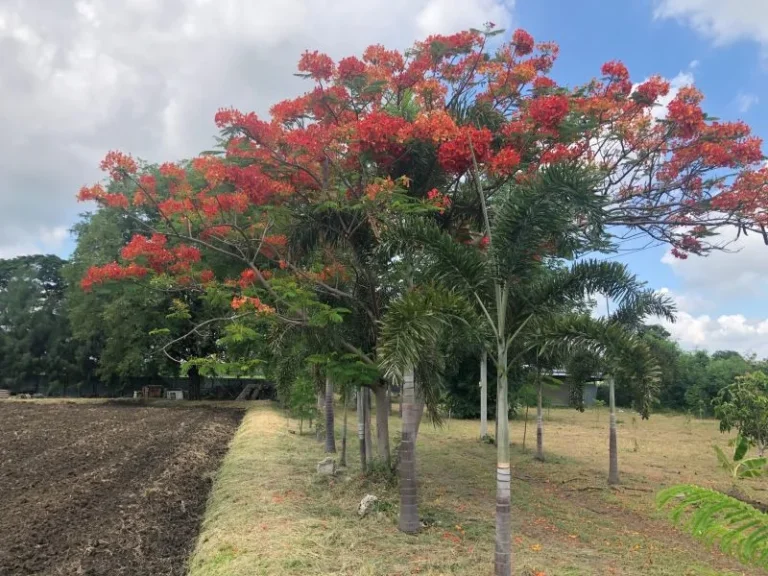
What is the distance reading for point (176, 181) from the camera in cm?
961

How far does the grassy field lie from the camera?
560 cm

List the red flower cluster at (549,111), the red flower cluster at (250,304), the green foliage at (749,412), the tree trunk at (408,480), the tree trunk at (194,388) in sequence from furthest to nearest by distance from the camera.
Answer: the tree trunk at (194,388)
the green foliage at (749,412)
the red flower cluster at (250,304)
the red flower cluster at (549,111)
the tree trunk at (408,480)

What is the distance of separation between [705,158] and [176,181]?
26.0 feet

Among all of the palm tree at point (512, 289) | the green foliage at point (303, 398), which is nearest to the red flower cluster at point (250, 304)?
the palm tree at point (512, 289)

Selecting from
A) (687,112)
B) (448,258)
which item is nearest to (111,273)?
(448,258)

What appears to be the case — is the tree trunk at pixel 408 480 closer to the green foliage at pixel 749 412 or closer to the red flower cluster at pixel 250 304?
the red flower cluster at pixel 250 304

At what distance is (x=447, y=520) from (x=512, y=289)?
3235 mm

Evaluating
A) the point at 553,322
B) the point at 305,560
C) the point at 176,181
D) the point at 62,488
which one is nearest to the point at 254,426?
the point at 62,488

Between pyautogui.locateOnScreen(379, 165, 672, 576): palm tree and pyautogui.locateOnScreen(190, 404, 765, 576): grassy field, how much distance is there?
4.24 feet

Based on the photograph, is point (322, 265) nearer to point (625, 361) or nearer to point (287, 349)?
point (287, 349)

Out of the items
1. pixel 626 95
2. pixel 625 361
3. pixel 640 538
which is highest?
pixel 626 95

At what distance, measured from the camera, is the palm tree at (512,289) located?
199 inches

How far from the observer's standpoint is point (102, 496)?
28.0 feet

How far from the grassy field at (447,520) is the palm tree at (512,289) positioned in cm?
129
